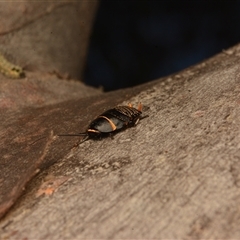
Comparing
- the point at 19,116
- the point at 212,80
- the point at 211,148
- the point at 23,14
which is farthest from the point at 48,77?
the point at 211,148

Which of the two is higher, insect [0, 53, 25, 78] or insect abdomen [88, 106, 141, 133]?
insect [0, 53, 25, 78]

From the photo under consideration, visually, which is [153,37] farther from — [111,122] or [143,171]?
[143,171]

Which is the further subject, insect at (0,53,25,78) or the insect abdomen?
insect at (0,53,25,78)

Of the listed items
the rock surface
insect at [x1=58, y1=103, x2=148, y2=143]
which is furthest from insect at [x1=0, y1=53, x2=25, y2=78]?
insect at [x1=58, y1=103, x2=148, y2=143]

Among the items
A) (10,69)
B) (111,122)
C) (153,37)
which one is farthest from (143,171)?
(153,37)

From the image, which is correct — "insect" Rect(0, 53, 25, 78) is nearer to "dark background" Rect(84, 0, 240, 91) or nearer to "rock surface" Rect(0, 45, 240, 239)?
"rock surface" Rect(0, 45, 240, 239)

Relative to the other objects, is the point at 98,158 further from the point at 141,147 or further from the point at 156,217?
the point at 156,217

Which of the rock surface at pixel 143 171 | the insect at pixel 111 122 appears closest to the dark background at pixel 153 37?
the rock surface at pixel 143 171
